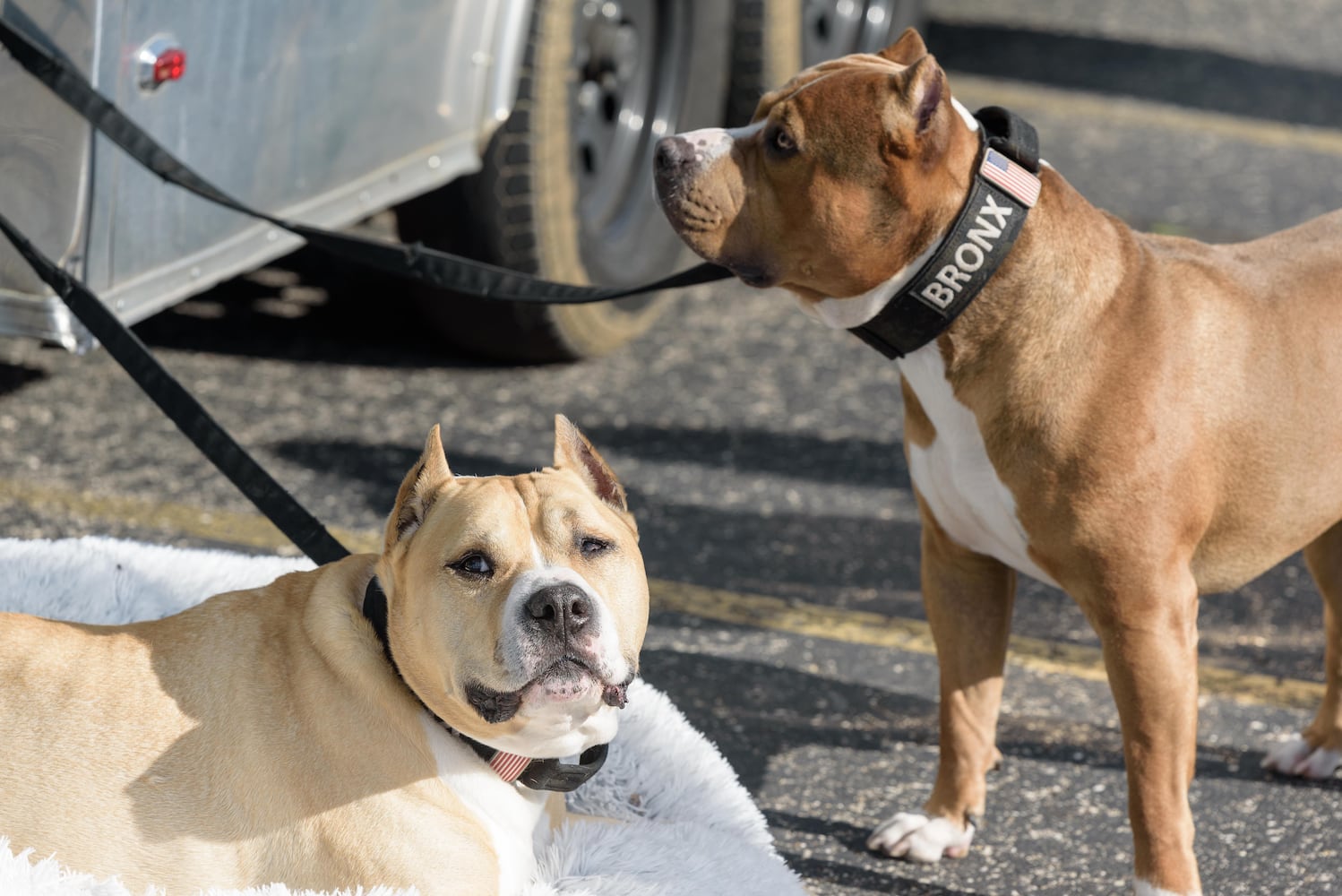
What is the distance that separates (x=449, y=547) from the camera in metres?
2.21

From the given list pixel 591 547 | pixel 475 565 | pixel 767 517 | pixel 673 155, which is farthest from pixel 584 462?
pixel 767 517

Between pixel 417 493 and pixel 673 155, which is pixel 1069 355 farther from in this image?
pixel 417 493

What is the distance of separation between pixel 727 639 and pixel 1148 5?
A: 789cm

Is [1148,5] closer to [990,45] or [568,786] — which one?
[990,45]

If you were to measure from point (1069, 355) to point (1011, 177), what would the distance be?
0.31 meters

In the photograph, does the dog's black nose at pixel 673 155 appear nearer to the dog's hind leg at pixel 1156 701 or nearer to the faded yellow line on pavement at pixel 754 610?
the dog's hind leg at pixel 1156 701

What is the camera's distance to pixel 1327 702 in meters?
3.22

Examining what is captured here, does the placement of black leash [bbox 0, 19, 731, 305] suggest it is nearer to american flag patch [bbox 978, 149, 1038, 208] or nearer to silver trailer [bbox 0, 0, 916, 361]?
silver trailer [bbox 0, 0, 916, 361]

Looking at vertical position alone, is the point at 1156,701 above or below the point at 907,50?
below

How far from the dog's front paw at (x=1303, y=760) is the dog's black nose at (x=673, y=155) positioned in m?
1.75

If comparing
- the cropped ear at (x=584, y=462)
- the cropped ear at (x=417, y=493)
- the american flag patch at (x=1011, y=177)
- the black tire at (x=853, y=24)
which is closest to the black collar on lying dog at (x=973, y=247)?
the american flag patch at (x=1011, y=177)

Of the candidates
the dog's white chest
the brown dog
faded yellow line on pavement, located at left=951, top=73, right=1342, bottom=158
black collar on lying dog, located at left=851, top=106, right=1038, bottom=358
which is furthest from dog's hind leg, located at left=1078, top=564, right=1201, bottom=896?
faded yellow line on pavement, located at left=951, top=73, right=1342, bottom=158

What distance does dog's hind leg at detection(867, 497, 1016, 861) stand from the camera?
2.98 meters

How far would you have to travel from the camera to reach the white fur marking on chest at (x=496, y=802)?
2.33 m
